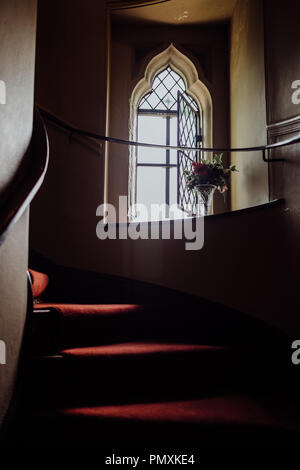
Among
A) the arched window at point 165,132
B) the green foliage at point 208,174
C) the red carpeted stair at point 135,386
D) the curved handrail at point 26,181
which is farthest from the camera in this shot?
the arched window at point 165,132

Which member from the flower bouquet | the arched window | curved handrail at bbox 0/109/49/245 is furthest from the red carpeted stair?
the arched window

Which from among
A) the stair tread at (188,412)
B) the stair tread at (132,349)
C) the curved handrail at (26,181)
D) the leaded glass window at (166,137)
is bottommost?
the stair tread at (188,412)

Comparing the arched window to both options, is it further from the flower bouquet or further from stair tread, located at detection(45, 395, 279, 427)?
stair tread, located at detection(45, 395, 279, 427)

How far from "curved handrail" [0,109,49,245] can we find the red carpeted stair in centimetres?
67

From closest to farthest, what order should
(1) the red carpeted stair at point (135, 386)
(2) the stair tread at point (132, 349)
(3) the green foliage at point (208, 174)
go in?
(1) the red carpeted stair at point (135, 386) < (2) the stair tread at point (132, 349) < (3) the green foliage at point (208, 174)

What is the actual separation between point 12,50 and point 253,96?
8.26ft

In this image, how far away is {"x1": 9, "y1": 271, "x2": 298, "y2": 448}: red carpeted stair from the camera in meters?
1.48

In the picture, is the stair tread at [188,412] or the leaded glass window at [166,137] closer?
the stair tread at [188,412]

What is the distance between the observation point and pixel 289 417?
161 cm

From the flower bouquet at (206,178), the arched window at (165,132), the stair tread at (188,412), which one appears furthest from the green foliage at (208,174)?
the stair tread at (188,412)

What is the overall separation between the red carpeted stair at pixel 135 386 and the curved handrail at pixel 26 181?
666mm

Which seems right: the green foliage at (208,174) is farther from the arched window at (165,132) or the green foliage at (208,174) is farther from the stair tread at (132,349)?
the stair tread at (132,349)

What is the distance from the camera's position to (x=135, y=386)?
1.78 metres

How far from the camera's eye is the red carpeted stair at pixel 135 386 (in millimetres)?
1482
